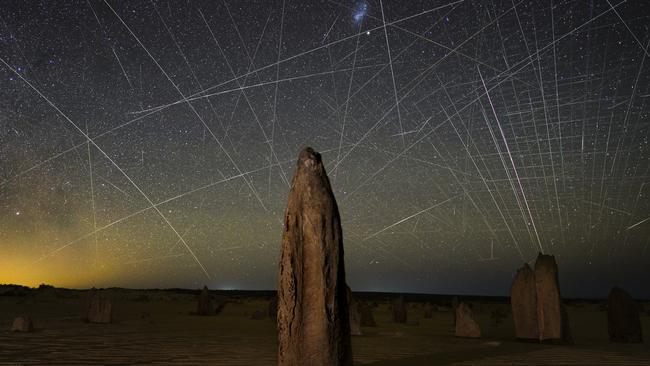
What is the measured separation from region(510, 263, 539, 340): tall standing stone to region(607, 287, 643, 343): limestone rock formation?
2.64 meters

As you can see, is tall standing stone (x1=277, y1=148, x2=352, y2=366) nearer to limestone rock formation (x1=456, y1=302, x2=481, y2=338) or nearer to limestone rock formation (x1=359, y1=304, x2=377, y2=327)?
limestone rock formation (x1=456, y1=302, x2=481, y2=338)

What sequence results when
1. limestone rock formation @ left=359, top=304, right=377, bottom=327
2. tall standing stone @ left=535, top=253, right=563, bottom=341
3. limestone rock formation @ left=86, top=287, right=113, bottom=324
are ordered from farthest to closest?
limestone rock formation @ left=359, top=304, right=377, bottom=327 < limestone rock formation @ left=86, top=287, right=113, bottom=324 < tall standing stone @ left=535, top=253, right=563, bottom=341

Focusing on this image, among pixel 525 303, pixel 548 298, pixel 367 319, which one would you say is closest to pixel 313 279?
pixel 548 298

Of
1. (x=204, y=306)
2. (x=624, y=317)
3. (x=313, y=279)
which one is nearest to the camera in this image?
(x=313, y=279)

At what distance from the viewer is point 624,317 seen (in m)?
19.7

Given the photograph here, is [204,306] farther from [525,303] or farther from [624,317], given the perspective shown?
[624,317]

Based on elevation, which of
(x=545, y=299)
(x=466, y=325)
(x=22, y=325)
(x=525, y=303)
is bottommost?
(x=466, y=325)

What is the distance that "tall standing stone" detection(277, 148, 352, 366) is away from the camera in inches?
351

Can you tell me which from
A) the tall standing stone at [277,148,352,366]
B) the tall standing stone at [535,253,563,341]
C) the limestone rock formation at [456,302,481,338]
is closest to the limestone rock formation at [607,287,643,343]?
the tall standing stone at [535,253,563,341]

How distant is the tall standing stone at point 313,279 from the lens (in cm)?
891

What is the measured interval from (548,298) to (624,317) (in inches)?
124

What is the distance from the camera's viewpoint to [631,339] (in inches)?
772

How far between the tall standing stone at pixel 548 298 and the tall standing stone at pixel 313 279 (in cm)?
1120

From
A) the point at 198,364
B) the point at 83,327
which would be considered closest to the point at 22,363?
the point at 198,364
